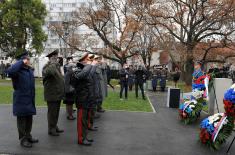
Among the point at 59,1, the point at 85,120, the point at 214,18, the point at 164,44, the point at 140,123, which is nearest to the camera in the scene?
the point at 85,120

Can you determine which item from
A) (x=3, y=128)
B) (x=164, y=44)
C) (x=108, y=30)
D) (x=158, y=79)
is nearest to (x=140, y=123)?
(x=3, y=128)

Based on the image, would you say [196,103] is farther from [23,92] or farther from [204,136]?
[23,92]

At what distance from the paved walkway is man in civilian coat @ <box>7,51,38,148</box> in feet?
1.02

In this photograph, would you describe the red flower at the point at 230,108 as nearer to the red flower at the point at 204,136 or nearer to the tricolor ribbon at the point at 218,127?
the tricolor ribbon at the point at 218,127

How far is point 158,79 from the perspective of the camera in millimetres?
20562

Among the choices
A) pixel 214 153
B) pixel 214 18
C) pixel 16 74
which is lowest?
pixel 214 153

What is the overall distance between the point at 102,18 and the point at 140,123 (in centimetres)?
2213

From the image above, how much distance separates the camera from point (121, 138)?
711 centimetres

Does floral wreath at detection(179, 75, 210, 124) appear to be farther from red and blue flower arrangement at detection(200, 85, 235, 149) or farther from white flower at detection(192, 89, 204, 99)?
red and blue flower arrangement at detection(200, 85, 235, 149)

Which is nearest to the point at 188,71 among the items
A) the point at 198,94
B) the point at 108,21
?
the point at 108,21

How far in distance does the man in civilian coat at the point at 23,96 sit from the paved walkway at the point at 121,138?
311 millimetres

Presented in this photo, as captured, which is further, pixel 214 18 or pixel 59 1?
pixel 59 1

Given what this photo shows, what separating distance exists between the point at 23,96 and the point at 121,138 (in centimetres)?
239

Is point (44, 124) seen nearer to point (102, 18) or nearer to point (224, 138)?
point (224, 138)
